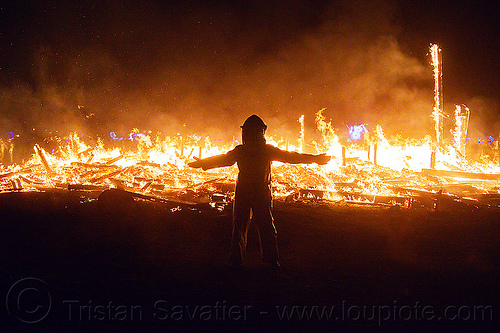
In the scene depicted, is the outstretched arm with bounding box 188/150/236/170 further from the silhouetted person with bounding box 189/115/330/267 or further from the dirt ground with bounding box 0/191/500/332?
the dirt ground with bounding box 0/191/500/332

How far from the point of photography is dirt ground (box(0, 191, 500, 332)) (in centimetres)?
282

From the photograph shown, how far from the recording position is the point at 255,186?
3.96 meters

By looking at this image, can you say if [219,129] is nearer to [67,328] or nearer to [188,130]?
[188,130]

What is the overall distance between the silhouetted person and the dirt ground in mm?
352

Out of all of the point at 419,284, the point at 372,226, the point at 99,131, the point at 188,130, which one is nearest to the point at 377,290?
the point at 419,284

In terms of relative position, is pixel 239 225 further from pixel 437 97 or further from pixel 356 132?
pixel 356 132

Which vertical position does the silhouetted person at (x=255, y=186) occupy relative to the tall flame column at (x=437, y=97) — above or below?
below

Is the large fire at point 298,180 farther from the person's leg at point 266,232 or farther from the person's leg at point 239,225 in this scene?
the person's leg at point 266,232

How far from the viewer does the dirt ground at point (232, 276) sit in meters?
2.82

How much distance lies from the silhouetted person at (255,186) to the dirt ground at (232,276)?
13.9 inches

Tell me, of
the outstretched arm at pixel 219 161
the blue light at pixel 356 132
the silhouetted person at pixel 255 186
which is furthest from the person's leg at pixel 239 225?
the blue light at pixel 356 132

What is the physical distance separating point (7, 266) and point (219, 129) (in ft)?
102

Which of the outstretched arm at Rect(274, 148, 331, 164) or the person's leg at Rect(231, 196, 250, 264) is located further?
the outstretched arm at Rect(274, 148, 331, 164)

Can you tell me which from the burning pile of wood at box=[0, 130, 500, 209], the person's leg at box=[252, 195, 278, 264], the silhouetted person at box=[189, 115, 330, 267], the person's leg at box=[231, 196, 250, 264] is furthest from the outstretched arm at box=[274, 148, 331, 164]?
the burning pile of wood at box=[0, 130, 500, 209]
